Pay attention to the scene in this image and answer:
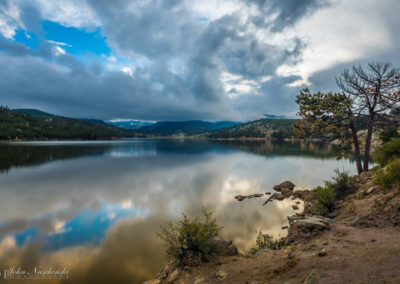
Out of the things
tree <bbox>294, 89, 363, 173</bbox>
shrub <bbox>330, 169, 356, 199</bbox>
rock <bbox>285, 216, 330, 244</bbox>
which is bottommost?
rock <bbox>285, 216, 330, 244</bbox>

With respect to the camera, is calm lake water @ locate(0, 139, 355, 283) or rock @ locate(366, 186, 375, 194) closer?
calm lake water @ locate(0, 139, 355, 283)

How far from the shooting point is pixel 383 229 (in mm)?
8109

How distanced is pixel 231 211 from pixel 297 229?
25.1 ft

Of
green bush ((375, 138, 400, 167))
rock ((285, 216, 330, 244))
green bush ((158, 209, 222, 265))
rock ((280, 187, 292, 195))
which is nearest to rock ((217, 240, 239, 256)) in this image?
green bush ((158, 209, 222, 265))

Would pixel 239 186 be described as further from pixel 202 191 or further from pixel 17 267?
pixel 17 267

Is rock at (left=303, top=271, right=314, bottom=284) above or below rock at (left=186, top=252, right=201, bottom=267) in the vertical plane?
above

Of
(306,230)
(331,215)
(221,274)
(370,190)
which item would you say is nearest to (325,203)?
(331,215)

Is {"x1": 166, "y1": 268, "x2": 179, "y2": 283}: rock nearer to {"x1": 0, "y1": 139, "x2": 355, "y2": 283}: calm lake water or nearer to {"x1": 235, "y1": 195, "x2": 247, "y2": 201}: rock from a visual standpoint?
{"x1": 0, "y1": 139, "x2": 355, "y2": 283}: calm lake water

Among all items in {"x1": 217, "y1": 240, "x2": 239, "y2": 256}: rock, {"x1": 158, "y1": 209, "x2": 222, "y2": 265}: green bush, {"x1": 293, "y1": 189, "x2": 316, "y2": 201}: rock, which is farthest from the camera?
{"x1": 293, "y1": 189, "x2": 316, "y2": 201}: rock

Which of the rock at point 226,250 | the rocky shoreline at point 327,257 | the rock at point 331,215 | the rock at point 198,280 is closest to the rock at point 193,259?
the rocky shoreline at point 327,257

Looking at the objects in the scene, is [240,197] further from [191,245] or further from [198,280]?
[198,280]

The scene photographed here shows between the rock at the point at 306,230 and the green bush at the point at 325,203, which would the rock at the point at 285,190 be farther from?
the rock at the point at 306,230

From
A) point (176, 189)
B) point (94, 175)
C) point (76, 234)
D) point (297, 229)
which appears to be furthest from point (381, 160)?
point (94, 175)

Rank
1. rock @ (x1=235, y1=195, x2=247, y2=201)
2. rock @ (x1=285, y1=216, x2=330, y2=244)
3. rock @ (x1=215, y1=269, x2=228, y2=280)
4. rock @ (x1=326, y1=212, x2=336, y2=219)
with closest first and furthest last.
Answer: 1. rock @ (x1=215, y1=269, x2=228, y2=280)
2. rock @ (x1=285, y1=216, x2=330, y2=244)
3. rock @ (x1=326, y1=212, x2=336, y2=219)
4. rock @ (x1=235, y1=195, x2=247, y2=201)
